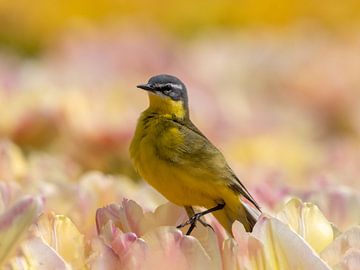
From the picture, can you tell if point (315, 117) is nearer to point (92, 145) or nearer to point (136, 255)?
point (92, 145)

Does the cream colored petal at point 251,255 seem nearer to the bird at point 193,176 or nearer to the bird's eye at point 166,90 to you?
the bird at point 193,176

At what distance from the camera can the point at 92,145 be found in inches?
51.2

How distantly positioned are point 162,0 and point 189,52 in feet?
2.12

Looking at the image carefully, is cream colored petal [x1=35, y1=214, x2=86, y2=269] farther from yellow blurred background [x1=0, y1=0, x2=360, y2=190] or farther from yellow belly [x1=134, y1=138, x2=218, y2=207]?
yellow blurred background [x1=0, y1=0, x2=360, y2=190]

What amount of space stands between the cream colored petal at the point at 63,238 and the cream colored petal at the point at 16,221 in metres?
0.05

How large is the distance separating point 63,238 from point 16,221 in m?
0.07

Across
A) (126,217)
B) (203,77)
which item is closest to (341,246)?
(126,217)

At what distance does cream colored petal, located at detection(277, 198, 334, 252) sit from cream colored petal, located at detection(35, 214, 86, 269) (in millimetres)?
129

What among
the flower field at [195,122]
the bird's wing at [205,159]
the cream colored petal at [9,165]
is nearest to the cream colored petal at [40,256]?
the flower field at [195,122]

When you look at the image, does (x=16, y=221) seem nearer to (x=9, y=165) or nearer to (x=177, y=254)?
(x=177, y=254)

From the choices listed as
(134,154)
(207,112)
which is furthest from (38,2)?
(134,154)

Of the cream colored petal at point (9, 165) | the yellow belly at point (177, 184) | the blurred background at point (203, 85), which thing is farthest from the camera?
the blurred background at point (203, 85)

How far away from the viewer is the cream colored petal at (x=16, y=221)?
0.55 m

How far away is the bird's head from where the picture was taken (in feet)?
3.02
